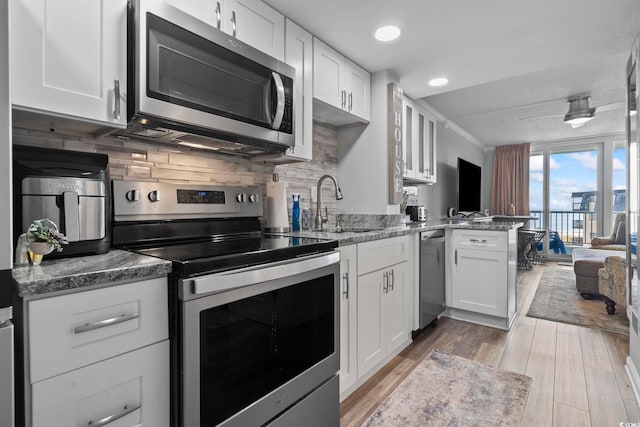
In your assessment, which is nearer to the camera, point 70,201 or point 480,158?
point 70,201

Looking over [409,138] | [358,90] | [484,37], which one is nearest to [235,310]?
[358,90]

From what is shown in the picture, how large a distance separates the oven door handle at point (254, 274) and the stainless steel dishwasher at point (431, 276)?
1.46 m

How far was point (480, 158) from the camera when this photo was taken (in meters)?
6.96

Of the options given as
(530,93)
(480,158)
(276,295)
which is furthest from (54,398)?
(480,158)

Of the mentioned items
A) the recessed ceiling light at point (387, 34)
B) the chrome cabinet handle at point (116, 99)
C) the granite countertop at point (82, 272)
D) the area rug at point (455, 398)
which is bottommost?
the area rug at point (455, 398)

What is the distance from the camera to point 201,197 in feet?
5.49

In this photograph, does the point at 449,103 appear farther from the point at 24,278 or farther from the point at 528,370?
the point at 24,278

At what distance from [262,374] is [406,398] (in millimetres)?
1057

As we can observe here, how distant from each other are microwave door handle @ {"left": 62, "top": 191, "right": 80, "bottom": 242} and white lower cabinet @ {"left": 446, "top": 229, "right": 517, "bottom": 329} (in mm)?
2975

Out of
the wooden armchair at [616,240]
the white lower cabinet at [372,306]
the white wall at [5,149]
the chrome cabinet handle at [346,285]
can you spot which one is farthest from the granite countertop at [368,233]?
the wooden armchair at [616,240]

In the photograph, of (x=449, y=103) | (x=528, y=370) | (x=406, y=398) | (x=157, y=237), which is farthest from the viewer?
(x=449, y=103)

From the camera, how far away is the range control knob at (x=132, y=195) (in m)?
1.40

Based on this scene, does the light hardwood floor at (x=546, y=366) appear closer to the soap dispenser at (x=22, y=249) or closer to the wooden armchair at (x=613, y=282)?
the wooden armchair at (x=613, y=282)

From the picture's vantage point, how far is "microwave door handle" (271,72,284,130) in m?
1.65
